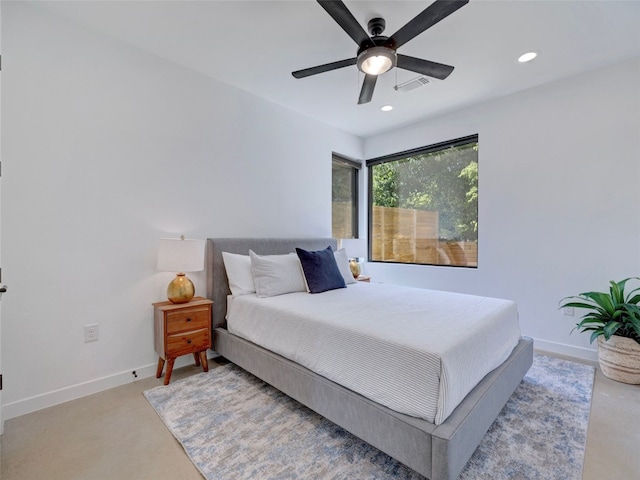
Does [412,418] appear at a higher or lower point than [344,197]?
lower

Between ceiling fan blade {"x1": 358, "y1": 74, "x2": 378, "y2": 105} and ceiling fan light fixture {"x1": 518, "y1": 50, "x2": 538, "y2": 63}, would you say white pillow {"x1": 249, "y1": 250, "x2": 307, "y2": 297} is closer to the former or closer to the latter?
ceiling fan blade {"x1": 358, "y1": 74, "x2": 378, "y2": 105}

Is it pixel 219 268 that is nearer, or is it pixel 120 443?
pixel 120 443

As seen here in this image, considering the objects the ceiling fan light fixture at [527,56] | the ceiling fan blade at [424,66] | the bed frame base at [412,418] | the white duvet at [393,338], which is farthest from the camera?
the ceiling fan light fixture at [527,56]

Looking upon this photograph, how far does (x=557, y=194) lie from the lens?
302cm

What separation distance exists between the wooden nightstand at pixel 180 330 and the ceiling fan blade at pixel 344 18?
7.40ft

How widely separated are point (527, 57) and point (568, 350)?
2.79 metres

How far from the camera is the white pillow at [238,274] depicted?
2.77 metres

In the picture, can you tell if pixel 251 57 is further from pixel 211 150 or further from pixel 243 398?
pixel 243 398

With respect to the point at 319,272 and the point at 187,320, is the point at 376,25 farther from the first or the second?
the point at 187,320

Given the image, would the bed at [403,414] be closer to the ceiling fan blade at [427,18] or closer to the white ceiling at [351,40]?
the ceiling fan blade at [427,18]

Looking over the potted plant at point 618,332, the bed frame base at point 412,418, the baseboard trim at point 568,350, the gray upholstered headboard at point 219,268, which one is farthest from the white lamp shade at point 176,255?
the baseboard trim at point 568,350

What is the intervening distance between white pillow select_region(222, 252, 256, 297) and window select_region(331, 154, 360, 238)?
1855 millimetres

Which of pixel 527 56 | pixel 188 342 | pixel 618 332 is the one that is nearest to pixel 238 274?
pixel 188 342

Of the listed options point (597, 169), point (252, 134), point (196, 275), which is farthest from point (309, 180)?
point (597, 169)
